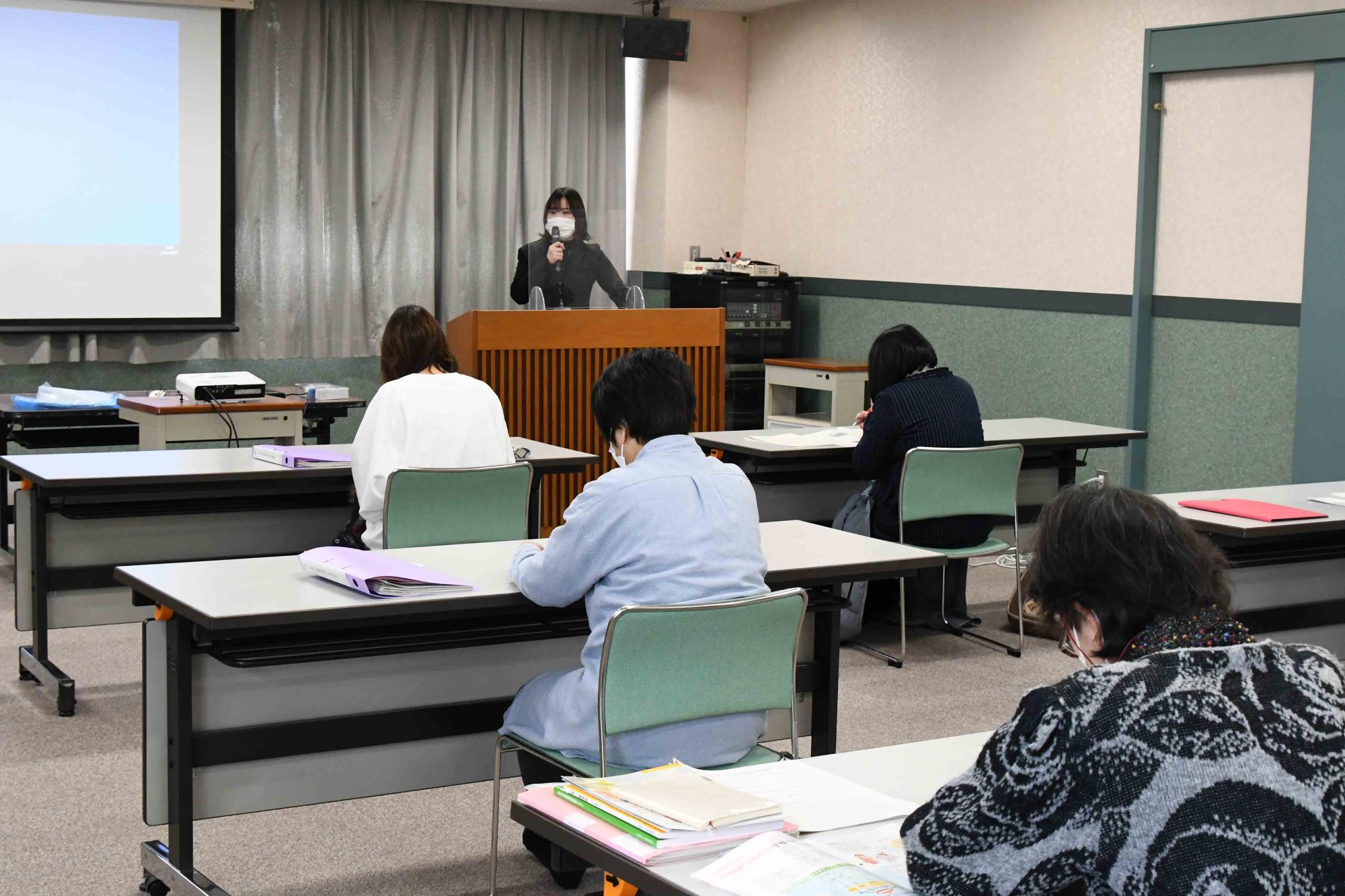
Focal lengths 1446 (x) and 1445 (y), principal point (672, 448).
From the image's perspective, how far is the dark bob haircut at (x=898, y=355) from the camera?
4.88 metres

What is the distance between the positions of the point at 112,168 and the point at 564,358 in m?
2.72

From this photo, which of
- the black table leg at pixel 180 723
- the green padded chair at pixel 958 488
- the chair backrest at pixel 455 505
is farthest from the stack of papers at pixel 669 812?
the green padded chair at pixel 958 488

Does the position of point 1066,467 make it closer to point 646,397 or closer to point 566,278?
point 566,278

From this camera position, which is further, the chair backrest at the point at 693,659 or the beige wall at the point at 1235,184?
the beige wall at the point at 1235,184

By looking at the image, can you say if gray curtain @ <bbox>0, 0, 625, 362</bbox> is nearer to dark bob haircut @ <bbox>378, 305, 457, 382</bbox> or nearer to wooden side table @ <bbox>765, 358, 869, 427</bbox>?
wooden side table @ <bbox>765, 358, 869, 427</bbox>

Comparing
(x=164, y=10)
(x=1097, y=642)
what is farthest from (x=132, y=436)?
(x=1097, y=642)

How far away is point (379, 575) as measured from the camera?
2637 mm

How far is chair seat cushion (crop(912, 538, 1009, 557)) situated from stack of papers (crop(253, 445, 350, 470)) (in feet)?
6.17

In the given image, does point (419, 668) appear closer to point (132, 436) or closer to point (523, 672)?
point (523, 672)

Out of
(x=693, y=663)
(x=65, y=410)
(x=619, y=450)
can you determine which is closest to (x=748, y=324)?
(x=65, y=410)

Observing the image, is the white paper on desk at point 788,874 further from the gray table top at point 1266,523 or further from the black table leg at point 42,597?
the black table leg at point 42,597

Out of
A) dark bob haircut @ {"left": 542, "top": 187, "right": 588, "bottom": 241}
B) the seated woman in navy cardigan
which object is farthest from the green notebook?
dark bob haircut @ {"left": 542, "top": 187, "right": 588, "bottom": 241}

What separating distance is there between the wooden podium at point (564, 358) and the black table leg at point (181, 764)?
3679 millimetres

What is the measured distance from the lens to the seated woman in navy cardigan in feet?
15.9
